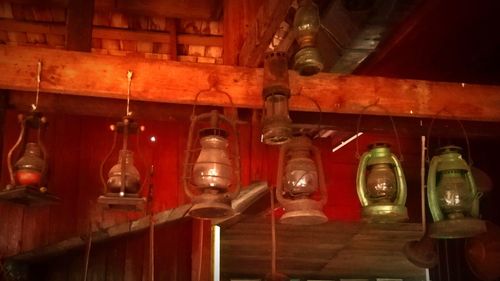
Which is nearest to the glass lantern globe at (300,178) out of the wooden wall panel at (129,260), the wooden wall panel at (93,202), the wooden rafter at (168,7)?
the wooden wall panel at (93,202)

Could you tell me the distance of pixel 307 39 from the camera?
11.1 ft

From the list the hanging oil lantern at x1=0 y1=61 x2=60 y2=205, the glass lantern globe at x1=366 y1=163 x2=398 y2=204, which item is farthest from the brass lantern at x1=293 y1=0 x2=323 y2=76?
the hanging oil lantern at x1=0 y1=61 x2=60 y2=205

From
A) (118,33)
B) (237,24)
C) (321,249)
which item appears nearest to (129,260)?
(321,249)

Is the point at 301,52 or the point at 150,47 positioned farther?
the point at 150,47

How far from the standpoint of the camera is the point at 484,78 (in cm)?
643

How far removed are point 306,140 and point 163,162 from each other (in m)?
2.97

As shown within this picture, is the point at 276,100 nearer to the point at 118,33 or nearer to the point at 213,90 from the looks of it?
the point at 213,90

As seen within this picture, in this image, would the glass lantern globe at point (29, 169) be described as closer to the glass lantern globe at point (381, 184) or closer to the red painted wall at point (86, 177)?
Result: the glass lantern globe at point (381, 184)

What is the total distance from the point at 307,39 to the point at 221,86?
646 mm

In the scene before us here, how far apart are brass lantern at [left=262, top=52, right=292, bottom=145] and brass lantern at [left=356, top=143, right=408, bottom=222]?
46 cm

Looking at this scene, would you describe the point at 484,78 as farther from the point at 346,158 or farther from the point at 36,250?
the point at 36,250

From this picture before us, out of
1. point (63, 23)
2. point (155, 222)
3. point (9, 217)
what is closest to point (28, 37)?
point (63, 23)

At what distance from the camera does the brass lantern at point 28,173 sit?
3.18m

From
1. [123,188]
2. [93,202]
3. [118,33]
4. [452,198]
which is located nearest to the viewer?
[123,188]
